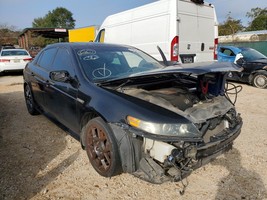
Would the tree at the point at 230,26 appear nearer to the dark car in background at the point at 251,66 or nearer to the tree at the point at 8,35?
the dark car in background at the point at 251,66

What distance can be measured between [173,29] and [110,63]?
3.67 m

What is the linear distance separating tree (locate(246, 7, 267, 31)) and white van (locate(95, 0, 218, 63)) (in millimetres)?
41650

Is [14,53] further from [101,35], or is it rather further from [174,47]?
[174,47]

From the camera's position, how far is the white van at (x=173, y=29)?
22.1 feet

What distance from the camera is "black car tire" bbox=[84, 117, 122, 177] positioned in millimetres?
2582

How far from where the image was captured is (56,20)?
71.4 meters

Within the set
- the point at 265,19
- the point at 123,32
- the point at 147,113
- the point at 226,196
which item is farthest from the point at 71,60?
the point at 265,19

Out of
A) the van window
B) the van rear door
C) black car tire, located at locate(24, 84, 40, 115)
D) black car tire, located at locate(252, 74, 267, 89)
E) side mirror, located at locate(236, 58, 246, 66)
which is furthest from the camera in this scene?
the van window

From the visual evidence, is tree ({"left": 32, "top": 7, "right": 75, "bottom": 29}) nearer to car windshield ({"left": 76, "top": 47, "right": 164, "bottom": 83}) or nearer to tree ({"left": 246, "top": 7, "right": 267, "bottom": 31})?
tree ({"left": 246, "top": 7, "right": 267, "bottom": 31})

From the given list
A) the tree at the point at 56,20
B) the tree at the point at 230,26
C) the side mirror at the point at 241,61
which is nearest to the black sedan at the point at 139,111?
the side mirror at the point at 241,61

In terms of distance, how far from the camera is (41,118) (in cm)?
512

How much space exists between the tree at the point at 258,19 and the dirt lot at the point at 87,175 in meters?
46.4

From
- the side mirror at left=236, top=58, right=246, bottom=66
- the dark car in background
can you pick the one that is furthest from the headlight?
the side mirror at left=236, top=58, right=246, bottom=66

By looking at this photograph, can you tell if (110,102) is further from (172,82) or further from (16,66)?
(16,66)
